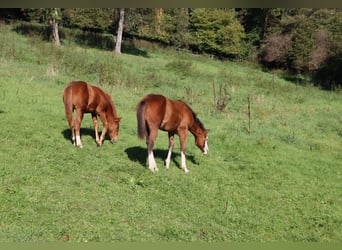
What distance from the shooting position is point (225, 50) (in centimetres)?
5103

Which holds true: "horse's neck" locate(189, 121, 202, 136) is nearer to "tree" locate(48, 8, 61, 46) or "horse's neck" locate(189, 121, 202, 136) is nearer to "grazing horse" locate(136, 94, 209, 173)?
"grazing horse" locate(136, 94, 209, 173)

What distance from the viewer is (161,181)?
7398 millimetres

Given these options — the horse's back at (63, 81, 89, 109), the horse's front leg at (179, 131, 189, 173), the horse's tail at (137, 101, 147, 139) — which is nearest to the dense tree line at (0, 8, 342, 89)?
the horse's back at (63, 81, 89, 109)

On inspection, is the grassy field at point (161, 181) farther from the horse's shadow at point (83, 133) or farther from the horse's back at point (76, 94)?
the horse's back at point (76, 94)

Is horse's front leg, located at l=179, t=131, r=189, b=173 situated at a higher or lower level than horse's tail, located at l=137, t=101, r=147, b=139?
lower

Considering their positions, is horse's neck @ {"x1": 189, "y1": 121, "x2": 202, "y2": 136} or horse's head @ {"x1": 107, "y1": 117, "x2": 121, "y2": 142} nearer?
horse's neck @ {"x1": 189, "y1": 121, "x2": 202, "y2": 136}

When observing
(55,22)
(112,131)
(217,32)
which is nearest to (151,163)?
(112,131)

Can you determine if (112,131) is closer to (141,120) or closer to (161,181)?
(141,120)

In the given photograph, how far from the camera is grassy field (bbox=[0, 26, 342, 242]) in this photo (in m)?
5.50

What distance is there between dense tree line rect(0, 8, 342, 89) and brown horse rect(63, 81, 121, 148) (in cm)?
2131

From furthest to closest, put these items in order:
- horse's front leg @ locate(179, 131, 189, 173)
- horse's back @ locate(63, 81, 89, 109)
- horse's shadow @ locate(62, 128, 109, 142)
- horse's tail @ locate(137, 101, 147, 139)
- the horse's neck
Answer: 1. horse's shadow @ locate(62, 128, 109, 142)
2. the horse's neck
3. horse's back @ locate(63, 81, 89, 109)
4. horse's front leg @ locate(179, 131, 189, 173)
5. horse's tail @ locate(137, 101, 147, 139)

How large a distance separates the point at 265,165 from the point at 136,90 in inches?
384

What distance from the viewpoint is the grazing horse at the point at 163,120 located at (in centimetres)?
751

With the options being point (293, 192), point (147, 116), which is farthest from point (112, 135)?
point (293, 192)
